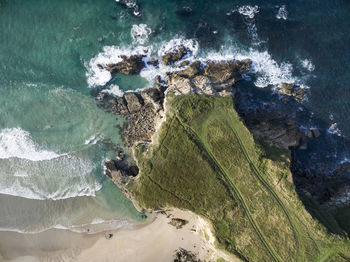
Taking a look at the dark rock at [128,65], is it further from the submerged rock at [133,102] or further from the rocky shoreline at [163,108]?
the submerged rock at [133,102]

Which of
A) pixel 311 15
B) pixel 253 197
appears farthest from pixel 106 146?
pixel 311 15

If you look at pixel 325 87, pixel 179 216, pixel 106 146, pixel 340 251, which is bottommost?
pixel 179 216

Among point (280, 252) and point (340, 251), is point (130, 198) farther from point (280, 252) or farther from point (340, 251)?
point (340, 251)

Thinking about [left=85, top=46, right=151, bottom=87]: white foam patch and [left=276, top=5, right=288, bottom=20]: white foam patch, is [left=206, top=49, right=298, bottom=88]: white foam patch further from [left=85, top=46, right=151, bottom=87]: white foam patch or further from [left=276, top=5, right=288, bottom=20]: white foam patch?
[left=85, top=46, right=151, bottom=87]: white foam patch

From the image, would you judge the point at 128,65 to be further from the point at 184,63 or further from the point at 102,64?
the point at 184,63

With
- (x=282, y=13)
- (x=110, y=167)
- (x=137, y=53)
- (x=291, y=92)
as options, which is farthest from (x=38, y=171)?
(x=282, y=13)

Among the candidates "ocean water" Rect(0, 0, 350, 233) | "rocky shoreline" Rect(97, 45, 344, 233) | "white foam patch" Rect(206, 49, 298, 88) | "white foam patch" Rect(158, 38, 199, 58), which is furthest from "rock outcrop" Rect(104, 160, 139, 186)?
"white foam patch" Rect(206, 49, 298, 88)
